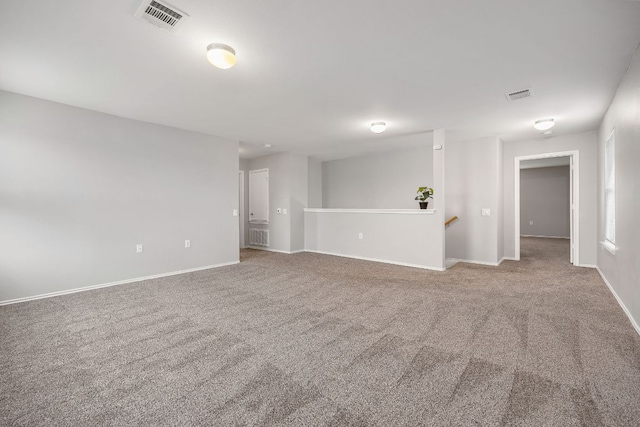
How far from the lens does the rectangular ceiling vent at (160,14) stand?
1907 mm

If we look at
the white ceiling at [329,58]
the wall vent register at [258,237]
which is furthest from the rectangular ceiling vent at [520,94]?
the wall vent register at [258,237]

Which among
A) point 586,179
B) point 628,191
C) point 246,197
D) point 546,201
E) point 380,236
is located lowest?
point 380,236

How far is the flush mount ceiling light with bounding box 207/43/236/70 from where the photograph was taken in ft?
7.68

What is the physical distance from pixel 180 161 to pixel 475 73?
446 centimetres

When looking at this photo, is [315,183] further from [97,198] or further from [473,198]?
[97,198]

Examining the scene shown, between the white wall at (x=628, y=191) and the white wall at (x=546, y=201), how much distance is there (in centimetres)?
730

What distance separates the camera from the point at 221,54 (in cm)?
235

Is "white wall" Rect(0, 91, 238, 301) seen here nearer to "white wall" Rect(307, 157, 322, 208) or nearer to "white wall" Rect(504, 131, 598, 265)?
"white wall" Rect(307, 157, 322, 208)

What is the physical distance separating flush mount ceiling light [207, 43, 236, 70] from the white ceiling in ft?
0.20

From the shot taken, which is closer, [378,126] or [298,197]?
[378,126]

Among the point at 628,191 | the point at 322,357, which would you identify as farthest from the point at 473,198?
the point at 322,357

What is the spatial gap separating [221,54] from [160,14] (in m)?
0.48

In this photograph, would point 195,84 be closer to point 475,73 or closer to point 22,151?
point 22,151

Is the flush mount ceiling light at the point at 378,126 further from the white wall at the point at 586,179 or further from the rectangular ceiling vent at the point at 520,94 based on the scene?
the white wall at the point at 586,179
